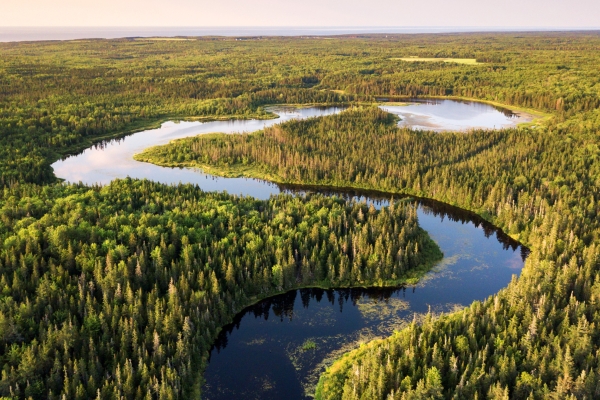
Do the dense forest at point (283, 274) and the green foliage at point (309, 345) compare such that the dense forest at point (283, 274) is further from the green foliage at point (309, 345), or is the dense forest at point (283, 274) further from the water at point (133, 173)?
the water at point (133, 173)

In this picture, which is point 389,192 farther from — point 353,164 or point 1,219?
point 1,219

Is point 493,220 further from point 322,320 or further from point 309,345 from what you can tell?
point 309,345

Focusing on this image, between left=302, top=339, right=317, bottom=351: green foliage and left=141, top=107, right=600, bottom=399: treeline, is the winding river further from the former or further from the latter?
left=141, top=107, right=600, bottom=399: treeline

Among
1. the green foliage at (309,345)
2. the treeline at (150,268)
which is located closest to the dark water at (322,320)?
the green foliage at (309,345)

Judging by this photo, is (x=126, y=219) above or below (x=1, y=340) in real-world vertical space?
above

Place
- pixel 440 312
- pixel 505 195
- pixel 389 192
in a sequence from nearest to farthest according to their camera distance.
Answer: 1. pixel 440 312
2. pixel 505 195
3. pixel 389 192

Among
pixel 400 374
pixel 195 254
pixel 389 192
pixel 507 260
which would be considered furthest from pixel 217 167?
pixel 400 374

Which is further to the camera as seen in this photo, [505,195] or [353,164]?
[353,164]

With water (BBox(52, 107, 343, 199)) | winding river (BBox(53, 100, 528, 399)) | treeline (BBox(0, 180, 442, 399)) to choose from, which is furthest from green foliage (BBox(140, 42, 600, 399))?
treeline (BBox(0, 180, 442, 399))
